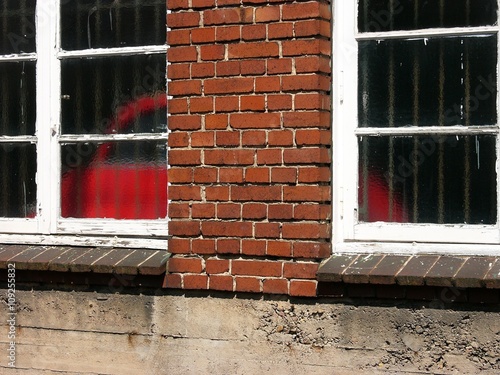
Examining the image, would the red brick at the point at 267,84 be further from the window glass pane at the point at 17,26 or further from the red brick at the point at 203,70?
the window glass pane at the point at 17,26

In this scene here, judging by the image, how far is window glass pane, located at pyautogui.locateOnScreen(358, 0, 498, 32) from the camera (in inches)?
175

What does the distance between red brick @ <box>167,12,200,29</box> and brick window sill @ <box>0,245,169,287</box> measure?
1254 millimetres

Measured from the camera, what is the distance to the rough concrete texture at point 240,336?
14.1 ft

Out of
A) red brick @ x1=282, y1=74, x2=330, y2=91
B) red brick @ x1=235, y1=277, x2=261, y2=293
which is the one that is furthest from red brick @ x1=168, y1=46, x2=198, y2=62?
red brick @ x1=235, y1=277, x2=261, y2=293

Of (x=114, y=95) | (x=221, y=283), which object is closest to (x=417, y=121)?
(x=221, y=283)

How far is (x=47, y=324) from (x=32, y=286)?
237mm

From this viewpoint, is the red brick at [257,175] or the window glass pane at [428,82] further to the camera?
the red brick at [257,175]

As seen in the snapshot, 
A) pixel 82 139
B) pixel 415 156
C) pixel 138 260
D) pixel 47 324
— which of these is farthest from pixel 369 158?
pixel 47 324

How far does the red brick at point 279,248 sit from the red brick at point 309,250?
3 centimetres

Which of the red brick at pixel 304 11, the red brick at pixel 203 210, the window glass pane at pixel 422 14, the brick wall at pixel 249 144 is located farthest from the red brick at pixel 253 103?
the window glass pane at pixel 422 14

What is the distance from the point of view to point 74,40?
5199 mm

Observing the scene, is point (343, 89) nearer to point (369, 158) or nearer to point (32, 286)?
point (369, 158)

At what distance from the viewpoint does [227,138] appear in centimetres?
465

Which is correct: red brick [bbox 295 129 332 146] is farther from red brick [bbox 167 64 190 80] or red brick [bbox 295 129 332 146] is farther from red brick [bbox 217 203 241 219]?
red brick [bbox 167 64 190 80]
